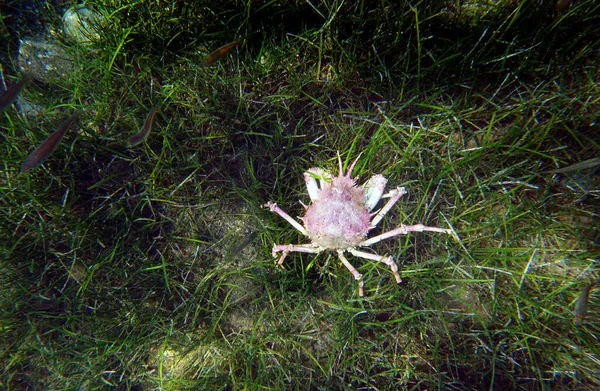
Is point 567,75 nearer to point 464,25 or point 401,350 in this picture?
point 464,25

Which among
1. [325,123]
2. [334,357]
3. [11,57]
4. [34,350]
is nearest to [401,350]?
[334,357]

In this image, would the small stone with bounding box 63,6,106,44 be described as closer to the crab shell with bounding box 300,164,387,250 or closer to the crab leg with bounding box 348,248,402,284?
the crab shell with bounding box 300,164,387,250

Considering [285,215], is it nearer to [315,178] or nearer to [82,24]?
[315,178]

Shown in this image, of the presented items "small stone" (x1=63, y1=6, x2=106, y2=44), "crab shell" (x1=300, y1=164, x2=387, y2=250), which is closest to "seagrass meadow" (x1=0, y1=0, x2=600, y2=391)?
"small stone" (x1=63, y1=6, x2=106, y2=44)

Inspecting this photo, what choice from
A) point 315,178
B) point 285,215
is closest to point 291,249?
point 285,215

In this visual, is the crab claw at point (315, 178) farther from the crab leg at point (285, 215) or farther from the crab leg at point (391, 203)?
the crab leg at point (391, 203)

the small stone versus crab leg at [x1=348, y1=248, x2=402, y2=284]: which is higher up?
the small stone
